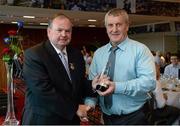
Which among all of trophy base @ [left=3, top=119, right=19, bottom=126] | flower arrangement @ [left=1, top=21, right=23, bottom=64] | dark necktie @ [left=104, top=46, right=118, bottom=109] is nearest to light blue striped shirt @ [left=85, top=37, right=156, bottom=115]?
dark necktie @ [left=104, top=46, right=118, bottom=109]

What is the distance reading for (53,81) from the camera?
175 cm

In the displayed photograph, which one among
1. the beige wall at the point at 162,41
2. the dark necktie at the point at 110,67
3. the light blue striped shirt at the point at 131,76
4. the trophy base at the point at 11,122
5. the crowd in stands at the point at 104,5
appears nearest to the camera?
the light blue striped shirt at the point at 131,76

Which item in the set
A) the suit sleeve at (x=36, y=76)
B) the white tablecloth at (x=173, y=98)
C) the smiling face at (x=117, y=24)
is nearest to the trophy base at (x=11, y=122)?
the suit sleeve at (x=36, y=76)

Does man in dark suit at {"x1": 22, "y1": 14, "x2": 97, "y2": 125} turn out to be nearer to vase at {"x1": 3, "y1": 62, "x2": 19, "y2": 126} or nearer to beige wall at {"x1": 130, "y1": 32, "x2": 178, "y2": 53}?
vase at {"x1": 3, "y1": 62, "x2": 19, "y2": 126}

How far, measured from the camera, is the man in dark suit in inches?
67.3

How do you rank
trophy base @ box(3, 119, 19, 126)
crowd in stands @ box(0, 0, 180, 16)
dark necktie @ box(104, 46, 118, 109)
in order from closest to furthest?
1. dark necktie @ box(104, 46, 118, 109)
2. trophy base @ box(3, 119, 19, 126)
3. crowd in stands @ box(0, 0, 180, 16)

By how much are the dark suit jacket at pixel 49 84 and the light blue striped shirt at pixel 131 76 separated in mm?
229

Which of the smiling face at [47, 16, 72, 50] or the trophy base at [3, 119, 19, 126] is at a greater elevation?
the smiling face at [47, 16, 72, 50]

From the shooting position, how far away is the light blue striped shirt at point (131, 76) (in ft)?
5.89

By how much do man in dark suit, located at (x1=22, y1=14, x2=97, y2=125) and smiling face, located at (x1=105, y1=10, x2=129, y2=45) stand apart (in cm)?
24

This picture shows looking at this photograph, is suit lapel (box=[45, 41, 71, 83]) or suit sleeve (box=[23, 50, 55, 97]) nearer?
suit sleeve (box=[23, 50, 55, 97])

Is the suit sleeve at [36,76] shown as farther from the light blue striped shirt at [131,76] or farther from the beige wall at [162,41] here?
the beige wall at [162,41]

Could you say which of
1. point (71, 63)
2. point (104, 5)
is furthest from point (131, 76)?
point (104, 5)

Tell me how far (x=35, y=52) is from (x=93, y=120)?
72 cm
